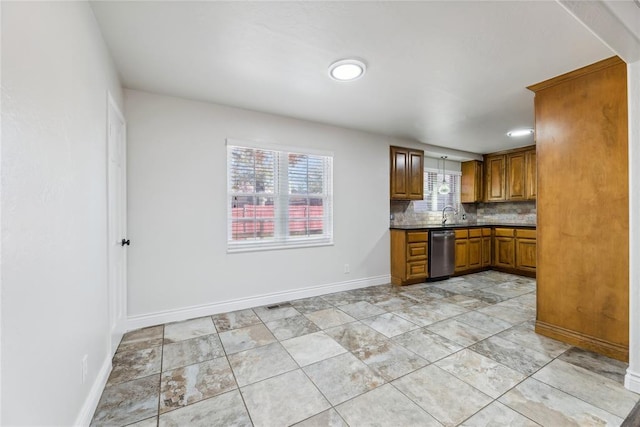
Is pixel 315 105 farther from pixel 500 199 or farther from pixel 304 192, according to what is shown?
pixel 500 199

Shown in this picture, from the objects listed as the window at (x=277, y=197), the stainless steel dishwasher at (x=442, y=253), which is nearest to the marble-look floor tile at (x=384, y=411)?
the window at (x=277, y=197)

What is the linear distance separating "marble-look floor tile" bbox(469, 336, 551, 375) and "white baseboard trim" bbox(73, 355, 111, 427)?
107 inches

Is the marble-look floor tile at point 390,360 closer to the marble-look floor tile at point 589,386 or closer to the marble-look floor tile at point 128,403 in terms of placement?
the marble-look floor tile at point 589,386

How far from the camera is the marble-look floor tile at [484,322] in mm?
2795

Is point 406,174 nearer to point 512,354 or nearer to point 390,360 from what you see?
point 512,354

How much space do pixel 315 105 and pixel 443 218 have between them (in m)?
4.01

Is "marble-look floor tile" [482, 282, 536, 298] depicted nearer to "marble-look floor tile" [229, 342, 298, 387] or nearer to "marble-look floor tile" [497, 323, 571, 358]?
"marble-look floor tile" [497, 323, 571, 358]

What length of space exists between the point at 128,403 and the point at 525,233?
19.5 feet

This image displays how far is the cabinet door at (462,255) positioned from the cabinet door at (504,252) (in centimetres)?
82

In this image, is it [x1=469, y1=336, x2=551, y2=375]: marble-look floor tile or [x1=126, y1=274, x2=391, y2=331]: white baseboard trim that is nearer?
[x1=469, y1=336, x2=551, y2=375]: marble-look floor tile

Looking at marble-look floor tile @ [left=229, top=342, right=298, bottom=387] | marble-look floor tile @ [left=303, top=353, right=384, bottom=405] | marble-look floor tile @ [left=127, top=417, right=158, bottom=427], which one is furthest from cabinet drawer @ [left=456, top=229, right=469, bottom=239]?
marble-look floor tile @ [left=127, top=417, right=158, bottom=427]

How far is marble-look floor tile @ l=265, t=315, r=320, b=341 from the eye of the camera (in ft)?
8.80

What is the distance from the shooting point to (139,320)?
2857 millimetres

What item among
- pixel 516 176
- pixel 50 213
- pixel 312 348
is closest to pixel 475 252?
pixel 516 176
